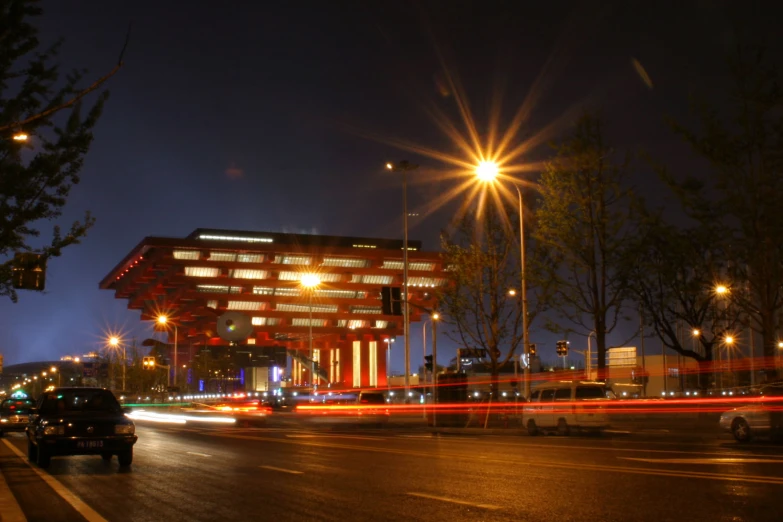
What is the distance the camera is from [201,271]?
383 ft

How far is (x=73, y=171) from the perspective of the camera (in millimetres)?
20578

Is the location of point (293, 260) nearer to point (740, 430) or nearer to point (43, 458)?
point (740, 430)

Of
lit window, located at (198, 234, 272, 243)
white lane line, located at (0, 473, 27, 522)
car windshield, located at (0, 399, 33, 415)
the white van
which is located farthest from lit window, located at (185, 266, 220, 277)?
white lane line, located at (0, 473, 27, 522)

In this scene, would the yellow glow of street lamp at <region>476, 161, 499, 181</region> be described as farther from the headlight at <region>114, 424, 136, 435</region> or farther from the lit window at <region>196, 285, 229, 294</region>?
the lit window at <region>196, 285, 229, 294</region>

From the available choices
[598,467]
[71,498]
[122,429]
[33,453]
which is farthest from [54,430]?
[598,467]

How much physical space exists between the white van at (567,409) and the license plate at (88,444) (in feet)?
55.4

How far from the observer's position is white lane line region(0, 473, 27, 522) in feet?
33.8

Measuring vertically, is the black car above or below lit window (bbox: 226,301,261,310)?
below

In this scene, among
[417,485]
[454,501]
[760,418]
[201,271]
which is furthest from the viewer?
[201,271]

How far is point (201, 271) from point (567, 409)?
9473 cm

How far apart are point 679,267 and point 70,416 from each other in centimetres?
3160

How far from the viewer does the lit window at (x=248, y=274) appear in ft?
393

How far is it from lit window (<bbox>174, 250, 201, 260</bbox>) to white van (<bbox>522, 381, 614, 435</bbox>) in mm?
90997

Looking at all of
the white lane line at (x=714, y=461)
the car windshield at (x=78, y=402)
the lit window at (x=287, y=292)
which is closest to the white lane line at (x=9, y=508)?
the car windshield at (x=78, y=402)
